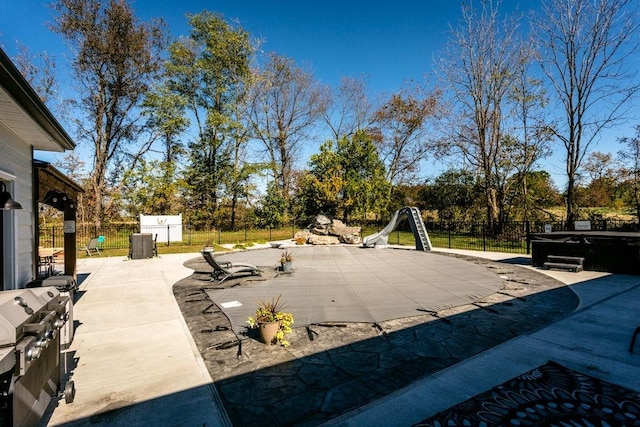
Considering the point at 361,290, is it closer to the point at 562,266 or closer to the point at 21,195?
the point at 21,195

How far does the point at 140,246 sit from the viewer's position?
1393cm

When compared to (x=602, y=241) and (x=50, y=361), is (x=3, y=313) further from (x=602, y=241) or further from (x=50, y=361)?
(x=602, y=241)

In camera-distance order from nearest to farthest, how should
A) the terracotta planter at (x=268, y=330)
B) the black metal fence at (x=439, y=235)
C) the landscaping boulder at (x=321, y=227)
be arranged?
the terracotta planter at (x=268, y=330)
the black metal fence at (x=439, y=235)
the landscaping boulder at (x=321, y=227)

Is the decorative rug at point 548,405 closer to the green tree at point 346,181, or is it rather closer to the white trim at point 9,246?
the white trim at point 9,246

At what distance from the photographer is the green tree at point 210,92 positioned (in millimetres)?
29109

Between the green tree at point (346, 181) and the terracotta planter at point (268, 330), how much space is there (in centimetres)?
2221

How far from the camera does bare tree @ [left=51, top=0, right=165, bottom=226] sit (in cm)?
2341

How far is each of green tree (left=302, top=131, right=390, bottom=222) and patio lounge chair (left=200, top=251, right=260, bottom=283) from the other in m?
17.3

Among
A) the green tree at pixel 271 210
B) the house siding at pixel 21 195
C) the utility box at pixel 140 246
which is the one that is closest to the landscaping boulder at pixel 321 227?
the green tree at pixel 271 210

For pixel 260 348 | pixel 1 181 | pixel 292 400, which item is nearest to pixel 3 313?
pixel 292 400

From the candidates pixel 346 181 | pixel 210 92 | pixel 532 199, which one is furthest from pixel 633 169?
pixel 210 92

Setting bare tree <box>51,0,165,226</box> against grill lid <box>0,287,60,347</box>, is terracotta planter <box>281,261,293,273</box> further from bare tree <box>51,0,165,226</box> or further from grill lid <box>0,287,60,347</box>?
bare tree <box>51,0,165,226</box>

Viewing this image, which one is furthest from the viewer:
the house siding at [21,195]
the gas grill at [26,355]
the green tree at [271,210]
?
the green tree at [271,210]

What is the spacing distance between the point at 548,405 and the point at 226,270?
8333 mm
